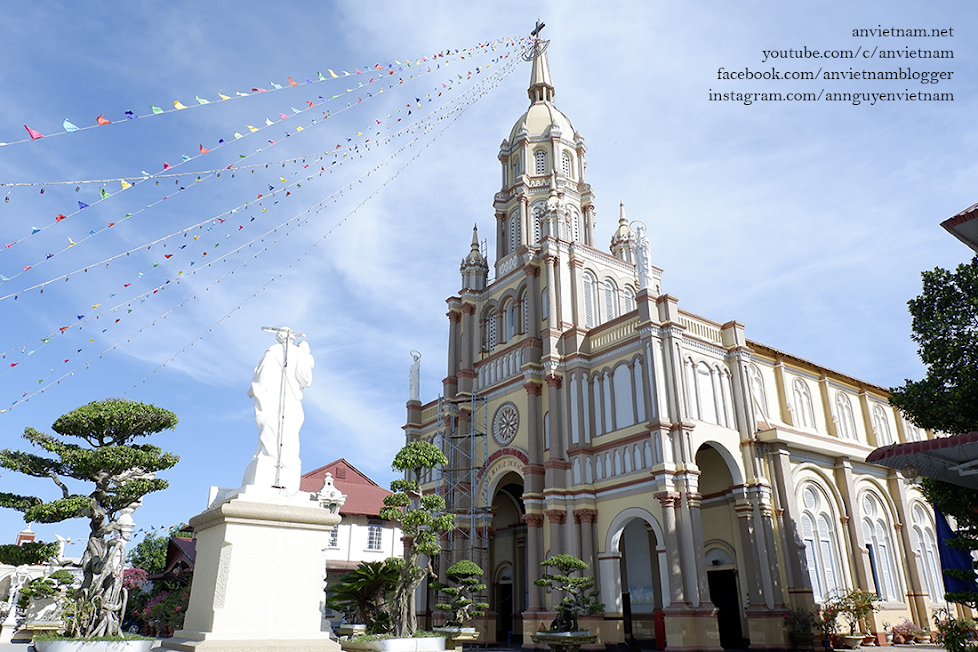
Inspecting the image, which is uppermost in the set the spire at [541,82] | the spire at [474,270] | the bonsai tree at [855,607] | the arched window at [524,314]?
the spire at [541,82]

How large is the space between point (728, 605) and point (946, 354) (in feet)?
40.8

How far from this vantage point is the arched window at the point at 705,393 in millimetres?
24750

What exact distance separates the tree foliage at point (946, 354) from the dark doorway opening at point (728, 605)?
982 centimetres

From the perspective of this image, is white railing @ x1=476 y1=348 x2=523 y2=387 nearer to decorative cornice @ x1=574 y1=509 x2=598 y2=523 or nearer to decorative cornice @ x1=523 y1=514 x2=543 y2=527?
decorative cornice @ x1=523 y1=514 x2=543 y2=527

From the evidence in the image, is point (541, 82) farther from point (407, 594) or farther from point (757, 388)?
point (407, 594)

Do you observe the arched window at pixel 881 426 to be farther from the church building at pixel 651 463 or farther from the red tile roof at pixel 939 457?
the red tile roof at pixel 939 457

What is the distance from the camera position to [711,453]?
27.1m

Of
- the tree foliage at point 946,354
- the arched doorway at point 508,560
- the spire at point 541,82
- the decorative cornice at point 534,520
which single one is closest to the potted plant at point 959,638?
the tree foliage at point 946,354

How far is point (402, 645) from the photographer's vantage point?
10.7 metres

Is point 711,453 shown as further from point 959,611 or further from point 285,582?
point 285,582

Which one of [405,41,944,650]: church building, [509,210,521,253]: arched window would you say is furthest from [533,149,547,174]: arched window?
[509,210,521,253]: arched window

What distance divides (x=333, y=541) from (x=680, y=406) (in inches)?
872

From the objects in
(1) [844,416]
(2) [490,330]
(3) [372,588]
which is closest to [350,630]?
(3) [372,588]

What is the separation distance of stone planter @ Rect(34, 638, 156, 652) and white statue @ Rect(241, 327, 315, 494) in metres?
2.52
